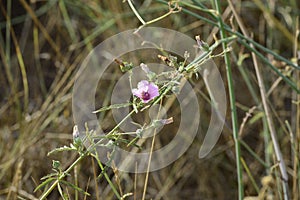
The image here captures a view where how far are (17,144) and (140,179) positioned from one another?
318 millimetres

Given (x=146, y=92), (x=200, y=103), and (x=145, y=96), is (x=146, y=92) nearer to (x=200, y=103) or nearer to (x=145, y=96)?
(x=145, y=96)

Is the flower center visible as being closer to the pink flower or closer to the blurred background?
the pink flower

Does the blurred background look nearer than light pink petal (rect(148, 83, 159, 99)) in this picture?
No

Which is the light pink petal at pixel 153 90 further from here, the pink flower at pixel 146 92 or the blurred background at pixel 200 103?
the blurred background at pixel 200 103

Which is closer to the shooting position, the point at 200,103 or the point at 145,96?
the point at 145,96

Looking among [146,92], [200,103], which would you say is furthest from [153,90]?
[200,103]

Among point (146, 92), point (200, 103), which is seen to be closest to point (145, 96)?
point (146, 92)

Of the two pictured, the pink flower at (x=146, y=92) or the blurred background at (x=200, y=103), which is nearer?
the pink flower at (x=146, y=92)

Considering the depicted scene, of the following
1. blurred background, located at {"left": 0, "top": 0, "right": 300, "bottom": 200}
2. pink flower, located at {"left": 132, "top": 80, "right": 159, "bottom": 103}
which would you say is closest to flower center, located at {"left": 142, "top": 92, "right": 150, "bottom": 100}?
pink flower, located at {"left": 132, "top": 80, "right": 159, "bottom": 103}

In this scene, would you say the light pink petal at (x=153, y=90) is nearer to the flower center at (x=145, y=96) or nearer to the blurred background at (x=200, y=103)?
the flower center at (x=145, y=96)

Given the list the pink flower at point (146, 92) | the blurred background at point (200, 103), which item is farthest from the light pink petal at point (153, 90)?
the blurred background at point (200, 103)

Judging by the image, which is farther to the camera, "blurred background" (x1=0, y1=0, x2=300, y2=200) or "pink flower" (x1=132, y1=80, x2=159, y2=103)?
"blurred background" (x1=0, y1=0, x2=300, y2=200)

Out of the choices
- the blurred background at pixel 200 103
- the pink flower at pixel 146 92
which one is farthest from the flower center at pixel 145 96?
the blurred background at pixel 200 103

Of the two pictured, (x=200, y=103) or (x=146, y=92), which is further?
(x=200, y=103)
